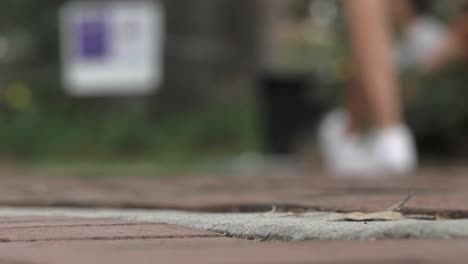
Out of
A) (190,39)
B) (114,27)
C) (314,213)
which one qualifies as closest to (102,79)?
(114,27)

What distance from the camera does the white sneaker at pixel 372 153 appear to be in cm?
429

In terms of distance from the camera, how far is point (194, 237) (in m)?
1.78

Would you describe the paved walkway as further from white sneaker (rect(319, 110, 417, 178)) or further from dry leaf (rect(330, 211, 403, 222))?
white sneaker (rect(319, 110, 417, 178))

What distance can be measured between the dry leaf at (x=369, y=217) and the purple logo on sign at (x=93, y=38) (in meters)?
7.77

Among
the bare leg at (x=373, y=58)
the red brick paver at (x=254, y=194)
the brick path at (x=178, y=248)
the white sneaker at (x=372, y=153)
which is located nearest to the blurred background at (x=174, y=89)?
the white sneaker at (x=372, y=153)

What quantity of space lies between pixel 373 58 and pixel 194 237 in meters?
2.88

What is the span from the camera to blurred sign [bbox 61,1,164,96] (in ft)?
32.2

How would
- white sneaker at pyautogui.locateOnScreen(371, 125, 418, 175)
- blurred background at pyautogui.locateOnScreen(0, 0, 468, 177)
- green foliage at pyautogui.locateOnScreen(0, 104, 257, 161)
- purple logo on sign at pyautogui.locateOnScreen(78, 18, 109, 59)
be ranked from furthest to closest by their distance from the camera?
purple logo on sign at pyautogui.locateOnScreen(78, 18, 109, 59) → green foliage at pyautogui.locateOnScreen(0, 104, 257, 161) → blurred background at pyautogui.locateOnScreen(0, 0, 468, 177) → white sneaker at pyautogui.locateOnScreen(371, 125, 418, 175)

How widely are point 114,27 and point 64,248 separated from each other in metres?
8.45

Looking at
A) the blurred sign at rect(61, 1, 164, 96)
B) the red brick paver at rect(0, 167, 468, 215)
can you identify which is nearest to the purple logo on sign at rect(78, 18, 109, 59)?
the blurred sign at rect(61, 1, 164, 96)

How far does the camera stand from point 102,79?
10102 millimetres

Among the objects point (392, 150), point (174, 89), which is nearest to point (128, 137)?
point (174, 89)

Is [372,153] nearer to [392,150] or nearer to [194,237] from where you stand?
[392,150]

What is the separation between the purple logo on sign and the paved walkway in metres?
6.43
